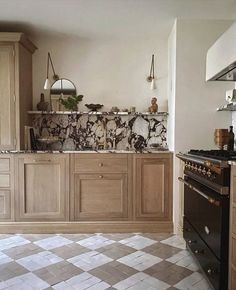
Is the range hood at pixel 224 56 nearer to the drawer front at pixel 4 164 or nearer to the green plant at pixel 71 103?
the green plant at pixel 71 103

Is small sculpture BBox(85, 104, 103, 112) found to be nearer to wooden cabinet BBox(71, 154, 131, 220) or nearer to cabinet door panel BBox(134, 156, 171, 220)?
wooden cabinet BBox(71, 154, 131, 220)

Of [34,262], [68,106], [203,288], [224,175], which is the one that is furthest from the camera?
[68,106]

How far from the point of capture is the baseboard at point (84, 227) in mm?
3051

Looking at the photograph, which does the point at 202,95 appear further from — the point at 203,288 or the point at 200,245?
the point at 203,288

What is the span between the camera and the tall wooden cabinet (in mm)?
3021

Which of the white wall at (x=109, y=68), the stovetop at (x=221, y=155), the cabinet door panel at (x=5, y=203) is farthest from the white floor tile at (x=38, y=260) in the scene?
the white wall at (x=109, y=68)

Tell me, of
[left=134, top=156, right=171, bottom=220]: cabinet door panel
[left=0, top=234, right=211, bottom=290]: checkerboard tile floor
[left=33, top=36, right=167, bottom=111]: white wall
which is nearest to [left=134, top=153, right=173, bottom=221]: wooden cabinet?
[left=134, top=156, right=171, bottom=220]: cabinet door panel

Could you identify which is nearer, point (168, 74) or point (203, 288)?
point (203, 288)

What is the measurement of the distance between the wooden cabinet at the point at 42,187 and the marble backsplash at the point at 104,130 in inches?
21.7

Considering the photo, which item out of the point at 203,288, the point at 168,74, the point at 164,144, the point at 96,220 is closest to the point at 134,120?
the point at 164,144

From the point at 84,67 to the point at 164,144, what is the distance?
1427 mm

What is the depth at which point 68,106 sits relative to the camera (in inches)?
135

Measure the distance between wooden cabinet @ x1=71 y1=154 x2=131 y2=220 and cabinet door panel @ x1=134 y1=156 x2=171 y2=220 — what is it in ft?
0.37

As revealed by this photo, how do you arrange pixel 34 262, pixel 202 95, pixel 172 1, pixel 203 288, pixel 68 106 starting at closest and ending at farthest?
pixel 203 288 < pixel 34 262 < pixel 172 1 < pixel 202 95 < pixel 68 106
